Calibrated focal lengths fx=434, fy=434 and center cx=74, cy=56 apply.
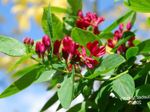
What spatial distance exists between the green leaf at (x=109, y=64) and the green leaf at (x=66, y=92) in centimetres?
5

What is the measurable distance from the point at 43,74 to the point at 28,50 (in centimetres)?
6

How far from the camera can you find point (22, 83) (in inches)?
32.8

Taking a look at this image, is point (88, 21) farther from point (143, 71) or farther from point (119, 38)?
point (143, 71)

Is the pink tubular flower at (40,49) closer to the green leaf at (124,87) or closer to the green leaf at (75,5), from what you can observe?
the green leaf at (124,87)

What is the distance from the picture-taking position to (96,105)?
2.87ft

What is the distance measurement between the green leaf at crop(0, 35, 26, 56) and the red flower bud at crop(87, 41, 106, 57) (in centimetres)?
13

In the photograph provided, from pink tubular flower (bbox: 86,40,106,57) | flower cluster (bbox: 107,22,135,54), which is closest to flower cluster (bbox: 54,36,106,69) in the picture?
pink tubular flower (bbox: 86,40,106,57)

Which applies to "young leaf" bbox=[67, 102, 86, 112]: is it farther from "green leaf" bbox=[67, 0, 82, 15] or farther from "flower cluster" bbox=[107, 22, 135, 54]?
"green leaf" bbox=[67, 0, 82, 15]

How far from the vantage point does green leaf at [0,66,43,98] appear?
83 centimetres

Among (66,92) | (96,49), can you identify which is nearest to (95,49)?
(96,49)

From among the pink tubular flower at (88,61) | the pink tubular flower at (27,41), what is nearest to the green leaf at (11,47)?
the pink tubular flower at (27,41)

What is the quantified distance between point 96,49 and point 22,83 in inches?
6.1

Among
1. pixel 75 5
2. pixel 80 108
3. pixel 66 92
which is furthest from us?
pixel 75 5

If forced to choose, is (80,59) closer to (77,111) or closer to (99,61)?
(99,61)
